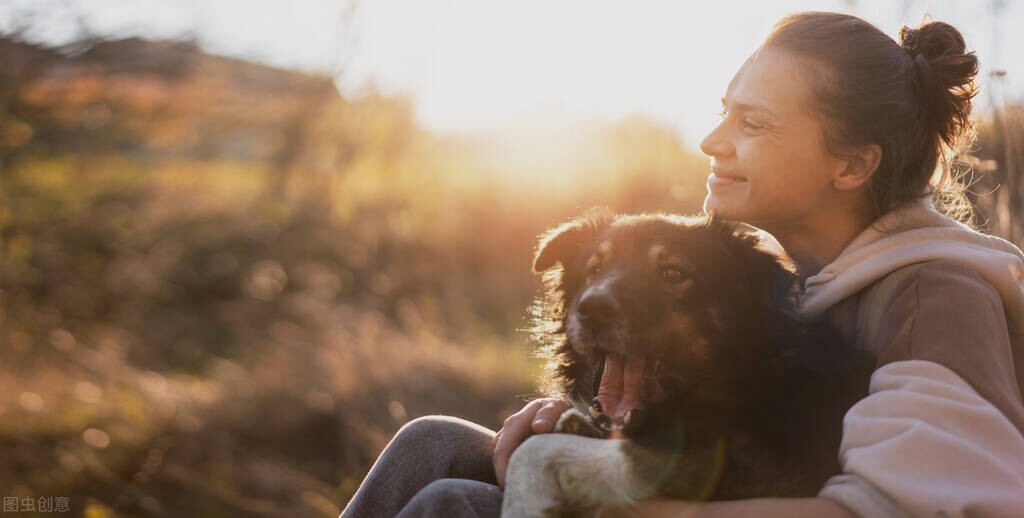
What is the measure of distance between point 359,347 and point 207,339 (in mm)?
2954

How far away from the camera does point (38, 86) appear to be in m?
6.92

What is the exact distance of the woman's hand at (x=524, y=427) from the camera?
270 centimetres

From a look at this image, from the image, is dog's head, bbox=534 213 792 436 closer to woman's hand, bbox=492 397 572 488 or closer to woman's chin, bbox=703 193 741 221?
woman's chin, bbox=703 193 741 221

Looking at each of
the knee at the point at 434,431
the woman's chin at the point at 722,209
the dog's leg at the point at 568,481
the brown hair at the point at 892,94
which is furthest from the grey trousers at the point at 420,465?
the brown hair at the point at 892,94

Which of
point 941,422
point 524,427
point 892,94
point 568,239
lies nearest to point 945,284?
point 941,422

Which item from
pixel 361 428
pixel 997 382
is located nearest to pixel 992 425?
pixel 997 382

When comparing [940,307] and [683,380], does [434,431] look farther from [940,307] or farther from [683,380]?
[940,307]

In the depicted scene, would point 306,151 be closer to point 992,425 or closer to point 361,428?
point 361,428

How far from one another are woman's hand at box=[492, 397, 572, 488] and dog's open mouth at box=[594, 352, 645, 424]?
134 millimetres

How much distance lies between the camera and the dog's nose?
285cm

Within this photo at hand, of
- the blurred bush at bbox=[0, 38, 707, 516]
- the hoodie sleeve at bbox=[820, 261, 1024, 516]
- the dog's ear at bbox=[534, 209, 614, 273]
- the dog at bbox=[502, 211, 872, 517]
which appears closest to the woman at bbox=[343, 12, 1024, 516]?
the hoodie sleeve at bbox=[820, 261, 1024, 516]

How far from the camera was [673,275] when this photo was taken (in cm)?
307

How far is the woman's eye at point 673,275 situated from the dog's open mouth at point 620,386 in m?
0.32

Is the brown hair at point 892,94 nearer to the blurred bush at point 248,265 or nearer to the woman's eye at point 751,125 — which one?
the woman's eye at point 751,125
